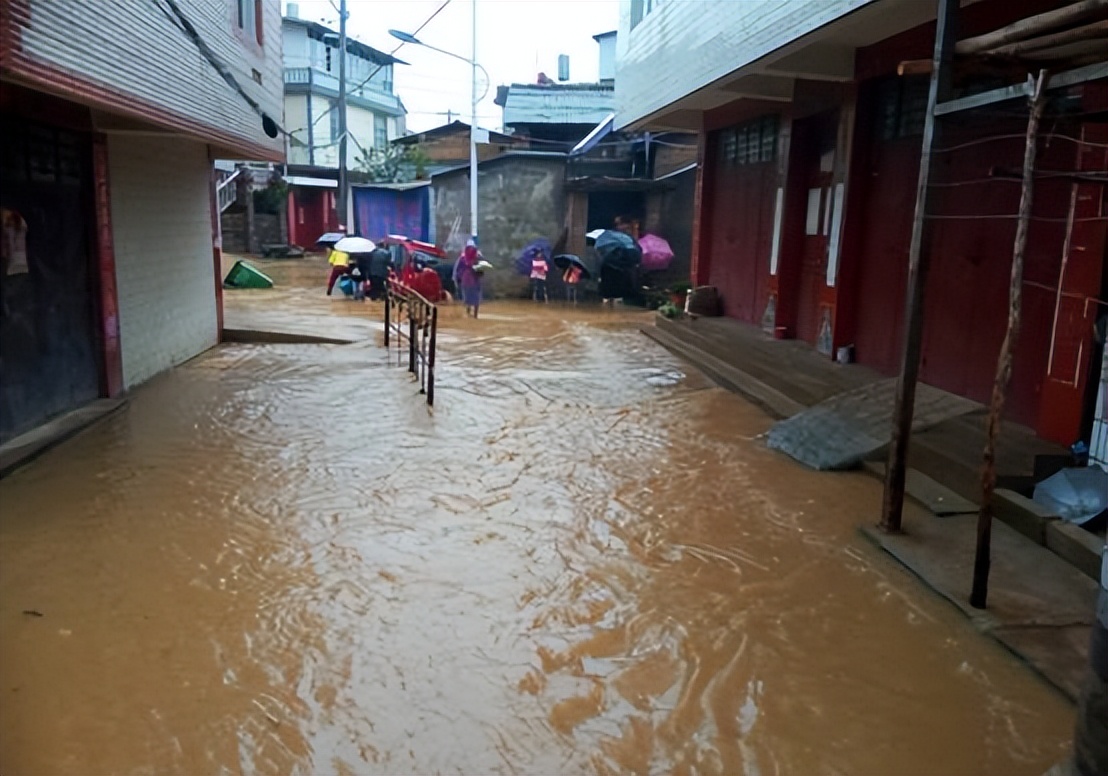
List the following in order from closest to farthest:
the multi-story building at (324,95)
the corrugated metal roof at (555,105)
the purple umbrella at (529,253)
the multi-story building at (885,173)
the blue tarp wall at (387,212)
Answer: the multi-story building at (885,173) < the purple umbrella at (529,253) < the blue tarp wall at (387,212) < the corrugated metal roof at (555,105) < the multi-story building at (324,95)

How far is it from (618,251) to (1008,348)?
16.2 m

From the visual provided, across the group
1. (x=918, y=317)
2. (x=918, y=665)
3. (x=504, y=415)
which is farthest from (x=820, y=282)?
(x=918, y=665)

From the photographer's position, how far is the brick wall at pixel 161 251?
9492 millimetres

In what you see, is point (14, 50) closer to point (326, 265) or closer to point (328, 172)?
point (326, 265)

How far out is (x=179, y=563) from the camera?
5.04 m

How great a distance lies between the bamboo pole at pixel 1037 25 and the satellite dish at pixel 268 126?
9.27m

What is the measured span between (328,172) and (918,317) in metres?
27.5

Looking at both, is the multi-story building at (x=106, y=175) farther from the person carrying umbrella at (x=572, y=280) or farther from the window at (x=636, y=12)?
the person carrying umbrella at (x=572, y=280)

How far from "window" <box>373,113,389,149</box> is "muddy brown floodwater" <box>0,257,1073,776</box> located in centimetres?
3484

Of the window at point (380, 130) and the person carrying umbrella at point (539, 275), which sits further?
the window at point (380, 130)

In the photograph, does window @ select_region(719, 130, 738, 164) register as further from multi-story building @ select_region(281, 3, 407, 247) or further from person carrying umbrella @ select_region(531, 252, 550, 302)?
multi-story building @ select_region(281, 3, 407, 247)

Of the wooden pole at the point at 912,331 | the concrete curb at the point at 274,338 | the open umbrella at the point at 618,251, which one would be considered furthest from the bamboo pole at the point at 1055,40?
the open umbrella at the point at 618,251

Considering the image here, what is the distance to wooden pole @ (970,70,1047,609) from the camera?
406 centimetres

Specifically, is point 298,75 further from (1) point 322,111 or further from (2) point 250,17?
(2) point 250,17
